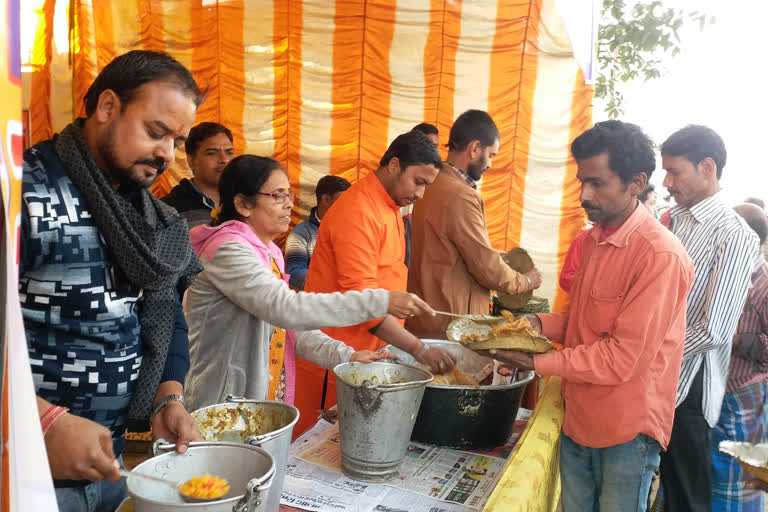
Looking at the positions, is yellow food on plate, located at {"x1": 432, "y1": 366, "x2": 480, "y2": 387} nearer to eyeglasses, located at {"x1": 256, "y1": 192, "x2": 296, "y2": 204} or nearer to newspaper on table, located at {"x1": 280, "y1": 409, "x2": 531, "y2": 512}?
newspaper on table, located at {"x1": 280, "y1": 409, "x2": 531, "y2": 512}

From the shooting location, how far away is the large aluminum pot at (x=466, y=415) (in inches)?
74.0

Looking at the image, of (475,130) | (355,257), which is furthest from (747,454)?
(475,130)

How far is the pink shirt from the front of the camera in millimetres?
1931

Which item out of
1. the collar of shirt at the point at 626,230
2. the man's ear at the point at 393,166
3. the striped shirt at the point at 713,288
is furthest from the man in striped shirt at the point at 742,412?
the man's ear at the point at 393,166

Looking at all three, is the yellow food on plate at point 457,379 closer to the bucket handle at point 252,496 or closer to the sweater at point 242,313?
the sweater at point 242,313

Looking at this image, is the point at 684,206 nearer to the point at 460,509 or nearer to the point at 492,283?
the point at 492,283

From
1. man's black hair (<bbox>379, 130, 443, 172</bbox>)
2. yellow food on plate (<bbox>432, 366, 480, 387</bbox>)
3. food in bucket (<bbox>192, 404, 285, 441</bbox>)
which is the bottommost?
yellow food on plate (<bbox>432, 366, 480, 387</bbox>)

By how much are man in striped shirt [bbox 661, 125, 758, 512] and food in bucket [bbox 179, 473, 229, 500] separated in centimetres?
222

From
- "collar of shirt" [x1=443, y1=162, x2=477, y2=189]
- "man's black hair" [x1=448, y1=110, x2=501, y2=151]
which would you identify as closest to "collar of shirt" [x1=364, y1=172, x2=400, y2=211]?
"collar of shirt" [x1=443, y1=162, x2=477, y2=189]

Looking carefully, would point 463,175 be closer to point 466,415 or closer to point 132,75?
point 466,415

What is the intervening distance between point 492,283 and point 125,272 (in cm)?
225

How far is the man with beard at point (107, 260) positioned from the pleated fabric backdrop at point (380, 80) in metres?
4.72

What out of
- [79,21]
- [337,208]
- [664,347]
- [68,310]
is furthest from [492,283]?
[79,21]

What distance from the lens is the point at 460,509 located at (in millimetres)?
1576
